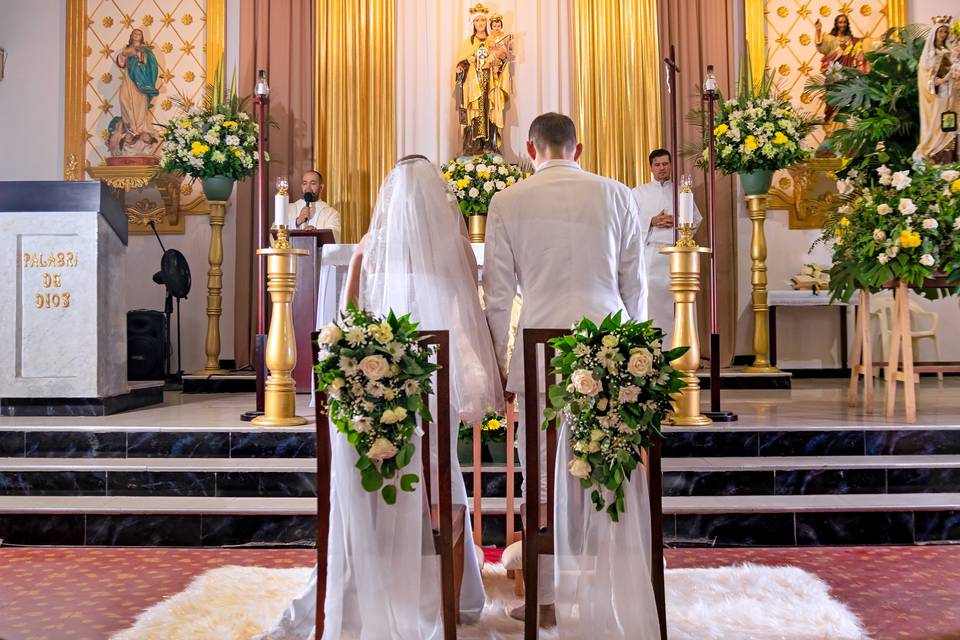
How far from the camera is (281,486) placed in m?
5.14

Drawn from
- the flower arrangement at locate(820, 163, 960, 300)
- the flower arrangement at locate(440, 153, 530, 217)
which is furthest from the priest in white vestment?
the flower arrangement at locate(440, 153, 530, 217)

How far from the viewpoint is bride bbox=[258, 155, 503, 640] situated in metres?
2.88

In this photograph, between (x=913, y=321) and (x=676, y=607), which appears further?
(x=913, y=321)

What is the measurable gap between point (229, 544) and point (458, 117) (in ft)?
21.1

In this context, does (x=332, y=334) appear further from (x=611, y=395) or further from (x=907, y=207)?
(x=907, y=207)

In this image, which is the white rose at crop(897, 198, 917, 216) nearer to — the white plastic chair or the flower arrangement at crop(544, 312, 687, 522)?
the white plastic chair

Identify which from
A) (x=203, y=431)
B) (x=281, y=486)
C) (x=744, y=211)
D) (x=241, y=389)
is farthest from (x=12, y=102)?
(x=744, y=211)

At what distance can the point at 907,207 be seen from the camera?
577 cm

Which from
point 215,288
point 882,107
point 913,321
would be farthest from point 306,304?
point 913,321

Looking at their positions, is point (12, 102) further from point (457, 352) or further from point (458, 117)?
point (457, 352)

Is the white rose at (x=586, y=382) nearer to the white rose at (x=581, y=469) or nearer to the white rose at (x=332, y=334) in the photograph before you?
the white rose at (x=581, y=469)

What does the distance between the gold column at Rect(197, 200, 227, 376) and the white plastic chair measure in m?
6.88

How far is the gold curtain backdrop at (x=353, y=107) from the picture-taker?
977 cm

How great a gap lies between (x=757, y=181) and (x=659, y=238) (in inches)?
48.1
